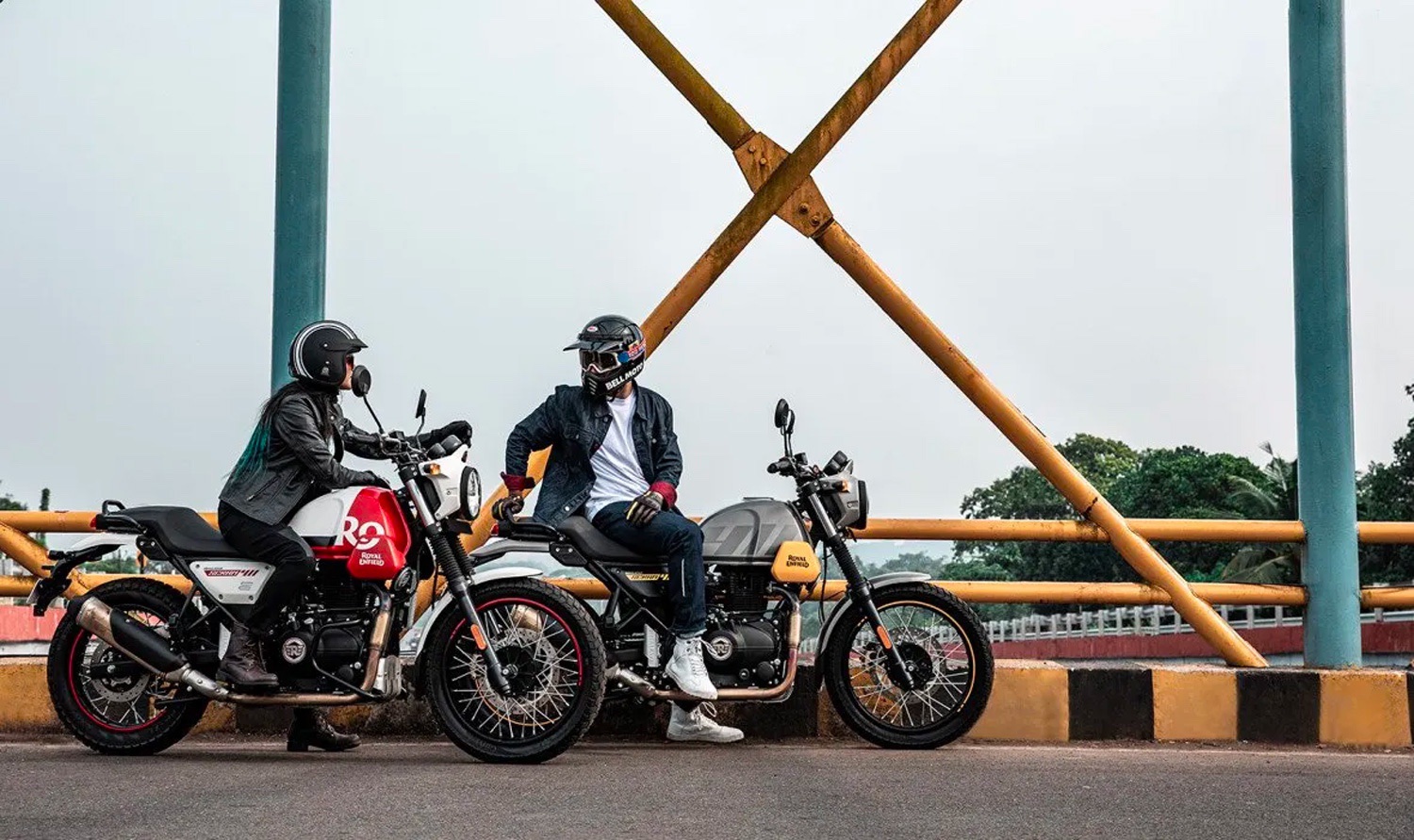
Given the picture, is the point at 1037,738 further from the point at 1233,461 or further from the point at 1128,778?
the point at 1233,461

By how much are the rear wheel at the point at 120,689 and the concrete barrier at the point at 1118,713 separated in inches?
29.6

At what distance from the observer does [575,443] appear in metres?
6.89

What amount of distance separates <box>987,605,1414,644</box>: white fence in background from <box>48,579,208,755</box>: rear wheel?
116 ft

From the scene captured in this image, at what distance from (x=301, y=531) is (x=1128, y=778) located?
121 inches

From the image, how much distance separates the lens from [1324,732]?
288 inches

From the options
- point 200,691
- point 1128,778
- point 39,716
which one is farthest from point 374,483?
point 1128,778

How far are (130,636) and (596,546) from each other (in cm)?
174

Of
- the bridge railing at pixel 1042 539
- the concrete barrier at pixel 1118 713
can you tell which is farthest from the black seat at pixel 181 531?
the concrete barrier at pixel 1118 713

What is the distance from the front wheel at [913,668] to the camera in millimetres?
6789

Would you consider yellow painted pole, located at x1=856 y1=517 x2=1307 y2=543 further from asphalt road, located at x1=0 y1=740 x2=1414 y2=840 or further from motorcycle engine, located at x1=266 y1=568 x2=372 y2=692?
motorcycle engine, located at x1=266 y1=568 x2=372 y2=692

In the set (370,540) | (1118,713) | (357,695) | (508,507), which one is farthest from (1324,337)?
(357,695)

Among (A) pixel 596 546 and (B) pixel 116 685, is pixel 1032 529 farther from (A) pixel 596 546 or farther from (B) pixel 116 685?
(B) pixel 116 685

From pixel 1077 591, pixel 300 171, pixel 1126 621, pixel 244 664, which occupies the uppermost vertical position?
pixel 1126 621

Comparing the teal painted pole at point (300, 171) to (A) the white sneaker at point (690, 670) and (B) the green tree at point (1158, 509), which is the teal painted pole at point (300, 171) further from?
(B) the green tree at point (1158, 509)
